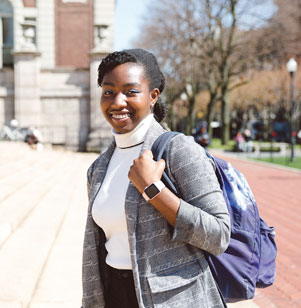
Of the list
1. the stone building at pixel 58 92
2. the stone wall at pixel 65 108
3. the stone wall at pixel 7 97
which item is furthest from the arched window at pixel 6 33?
the stone wall at pixel 65 108

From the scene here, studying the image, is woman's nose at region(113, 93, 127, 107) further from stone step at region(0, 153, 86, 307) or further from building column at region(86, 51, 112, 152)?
building column at region(86, 51, 112, 152)

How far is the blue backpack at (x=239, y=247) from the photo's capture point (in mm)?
1673

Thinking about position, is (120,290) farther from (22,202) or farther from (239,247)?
(22,202)

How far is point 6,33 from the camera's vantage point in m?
23.1

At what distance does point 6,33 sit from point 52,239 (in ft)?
68.1

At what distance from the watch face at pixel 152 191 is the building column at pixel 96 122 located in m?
17.6

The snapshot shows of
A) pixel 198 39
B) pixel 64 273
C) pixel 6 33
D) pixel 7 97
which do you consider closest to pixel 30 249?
pixel 64 273

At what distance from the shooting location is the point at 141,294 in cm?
158

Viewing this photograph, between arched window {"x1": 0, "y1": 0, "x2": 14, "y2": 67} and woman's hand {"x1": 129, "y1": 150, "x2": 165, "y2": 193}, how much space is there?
2317 cm

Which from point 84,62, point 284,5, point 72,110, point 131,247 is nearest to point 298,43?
point 284,5

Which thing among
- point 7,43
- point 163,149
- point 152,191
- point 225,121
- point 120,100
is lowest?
point 225,121

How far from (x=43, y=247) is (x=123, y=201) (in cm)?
311

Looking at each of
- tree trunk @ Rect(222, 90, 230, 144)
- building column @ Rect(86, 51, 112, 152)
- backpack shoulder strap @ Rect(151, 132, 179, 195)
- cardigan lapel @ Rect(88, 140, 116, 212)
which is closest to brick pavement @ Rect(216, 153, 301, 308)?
cardigan lapel @ Rect(88, 140, 116, 212)

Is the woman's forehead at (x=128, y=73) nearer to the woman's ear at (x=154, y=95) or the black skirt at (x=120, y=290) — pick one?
the woman's ear at (x=154, y=95)
